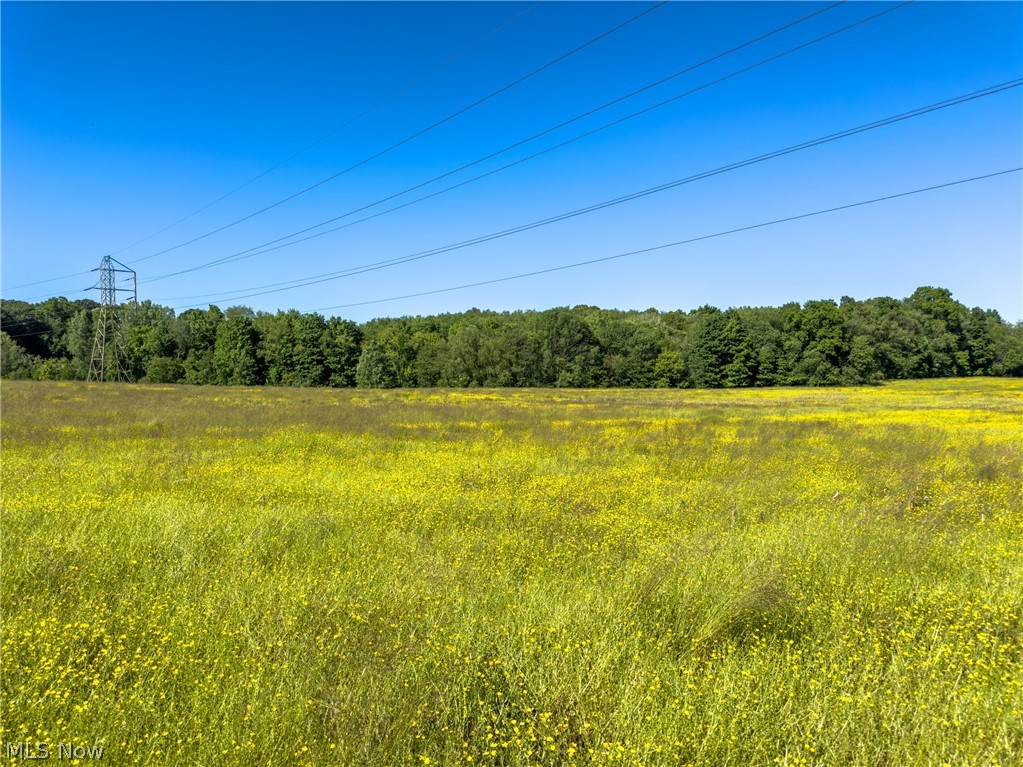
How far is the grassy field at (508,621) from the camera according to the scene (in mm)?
2939

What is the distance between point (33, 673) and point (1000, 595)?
26.5 ft

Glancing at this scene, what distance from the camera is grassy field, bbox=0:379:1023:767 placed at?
294cm

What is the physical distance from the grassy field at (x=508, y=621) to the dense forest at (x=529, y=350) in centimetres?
6445

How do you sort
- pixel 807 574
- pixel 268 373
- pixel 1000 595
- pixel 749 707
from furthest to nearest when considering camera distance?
1. pixel 268 373
2. pixel 807 574
3. pixel 1000 595
4. pixel 749 707

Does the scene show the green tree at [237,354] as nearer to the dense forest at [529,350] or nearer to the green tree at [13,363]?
the dense forest at [529,350]

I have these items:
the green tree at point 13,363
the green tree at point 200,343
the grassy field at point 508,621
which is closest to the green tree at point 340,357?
the green tree at point 200,343

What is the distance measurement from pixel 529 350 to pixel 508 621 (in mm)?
73298

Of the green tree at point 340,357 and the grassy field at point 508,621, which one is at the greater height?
the green tree at point 340,357

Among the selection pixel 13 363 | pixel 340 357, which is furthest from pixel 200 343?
pixel 340 357

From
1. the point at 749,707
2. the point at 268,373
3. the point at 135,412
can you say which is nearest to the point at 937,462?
the point at 749,707

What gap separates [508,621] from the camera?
162 inches

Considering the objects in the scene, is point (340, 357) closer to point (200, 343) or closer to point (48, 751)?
point (200, 343)

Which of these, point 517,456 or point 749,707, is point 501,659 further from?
point 517,456

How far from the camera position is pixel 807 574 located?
5211 millimetres
